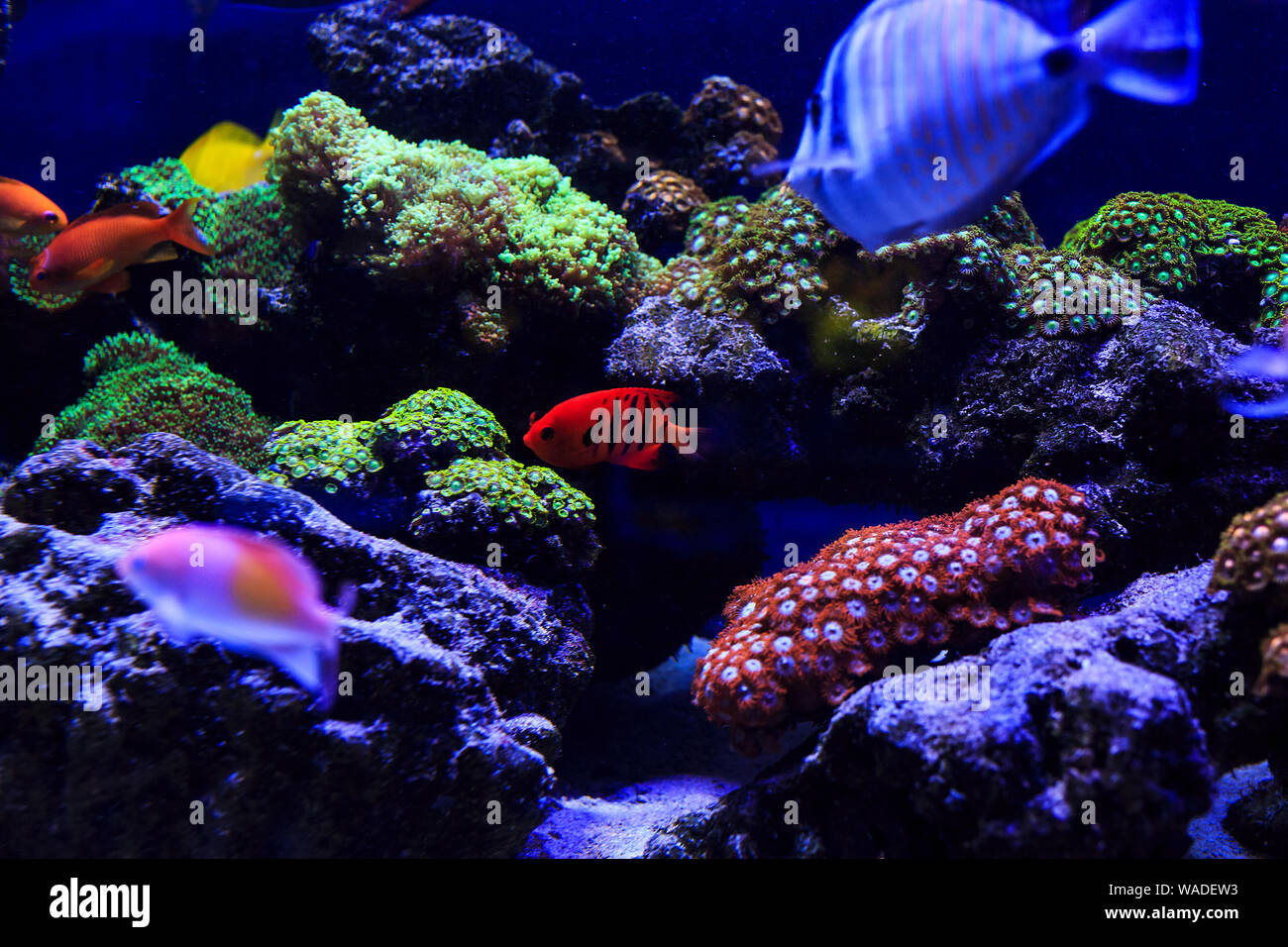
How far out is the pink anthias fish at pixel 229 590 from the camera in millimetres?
1882

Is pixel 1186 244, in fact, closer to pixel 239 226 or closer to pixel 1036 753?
pixel 1036 753

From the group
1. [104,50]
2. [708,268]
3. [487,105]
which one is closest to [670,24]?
[487,105]

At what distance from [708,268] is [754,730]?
2940 mm

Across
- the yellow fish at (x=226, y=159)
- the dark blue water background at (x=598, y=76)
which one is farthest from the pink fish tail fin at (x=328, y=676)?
the dark blue water background at (x=598, y=76)

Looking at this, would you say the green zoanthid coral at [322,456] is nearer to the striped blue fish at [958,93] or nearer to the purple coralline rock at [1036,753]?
the purple coralline rock at [1036,753]

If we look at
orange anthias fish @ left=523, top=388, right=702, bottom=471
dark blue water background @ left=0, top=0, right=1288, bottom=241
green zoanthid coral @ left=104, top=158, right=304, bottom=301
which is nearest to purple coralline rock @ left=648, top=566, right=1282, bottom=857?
orange anthias fish @ left=523, top=388, right=702, bottom=471

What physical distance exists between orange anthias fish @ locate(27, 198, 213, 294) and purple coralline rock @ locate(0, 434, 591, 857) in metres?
1.94

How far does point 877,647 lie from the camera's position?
8.96 ft

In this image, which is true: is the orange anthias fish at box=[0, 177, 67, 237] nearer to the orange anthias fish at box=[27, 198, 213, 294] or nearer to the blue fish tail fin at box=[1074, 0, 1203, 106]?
the orange anthias fish at box=[27, 198, 213, 294]

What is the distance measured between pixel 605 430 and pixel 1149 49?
8.00 ft

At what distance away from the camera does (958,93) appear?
1.37 metres

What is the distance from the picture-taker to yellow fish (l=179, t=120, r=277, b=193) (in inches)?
248

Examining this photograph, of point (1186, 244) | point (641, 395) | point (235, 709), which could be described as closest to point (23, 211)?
point (235, 709)
